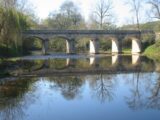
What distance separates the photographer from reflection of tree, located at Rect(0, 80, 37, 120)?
44.9 feet

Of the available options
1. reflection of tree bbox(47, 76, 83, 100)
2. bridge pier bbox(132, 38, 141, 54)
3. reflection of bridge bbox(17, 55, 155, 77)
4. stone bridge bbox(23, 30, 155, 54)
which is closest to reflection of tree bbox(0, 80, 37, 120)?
reflection of tree bbox(47, 76, 83, 100)

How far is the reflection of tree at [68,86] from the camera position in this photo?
18094mm

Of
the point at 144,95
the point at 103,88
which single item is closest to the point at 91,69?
the point at 103,88

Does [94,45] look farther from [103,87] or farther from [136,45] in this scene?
[103,87]

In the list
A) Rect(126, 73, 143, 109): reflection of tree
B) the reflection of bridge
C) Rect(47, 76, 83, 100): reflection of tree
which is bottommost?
Rect(126, 73, 143, 109): reflection of tree

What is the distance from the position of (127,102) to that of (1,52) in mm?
28089

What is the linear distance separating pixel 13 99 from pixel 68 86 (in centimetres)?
498

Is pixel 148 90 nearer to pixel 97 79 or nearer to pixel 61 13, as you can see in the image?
pixel 97 79

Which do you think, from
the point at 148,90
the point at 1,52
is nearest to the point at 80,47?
the point at 1,52

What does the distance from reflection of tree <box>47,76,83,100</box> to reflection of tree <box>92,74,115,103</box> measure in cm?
102

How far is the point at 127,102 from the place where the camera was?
15656 millimetres

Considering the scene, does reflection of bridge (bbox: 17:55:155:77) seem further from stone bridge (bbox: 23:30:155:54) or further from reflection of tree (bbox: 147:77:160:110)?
stone bridge (bbox: 23:30:155:54)

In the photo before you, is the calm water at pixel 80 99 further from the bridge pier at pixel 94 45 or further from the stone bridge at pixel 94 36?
the bridge pier at pixel 94 45

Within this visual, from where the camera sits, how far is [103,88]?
65.9ft
